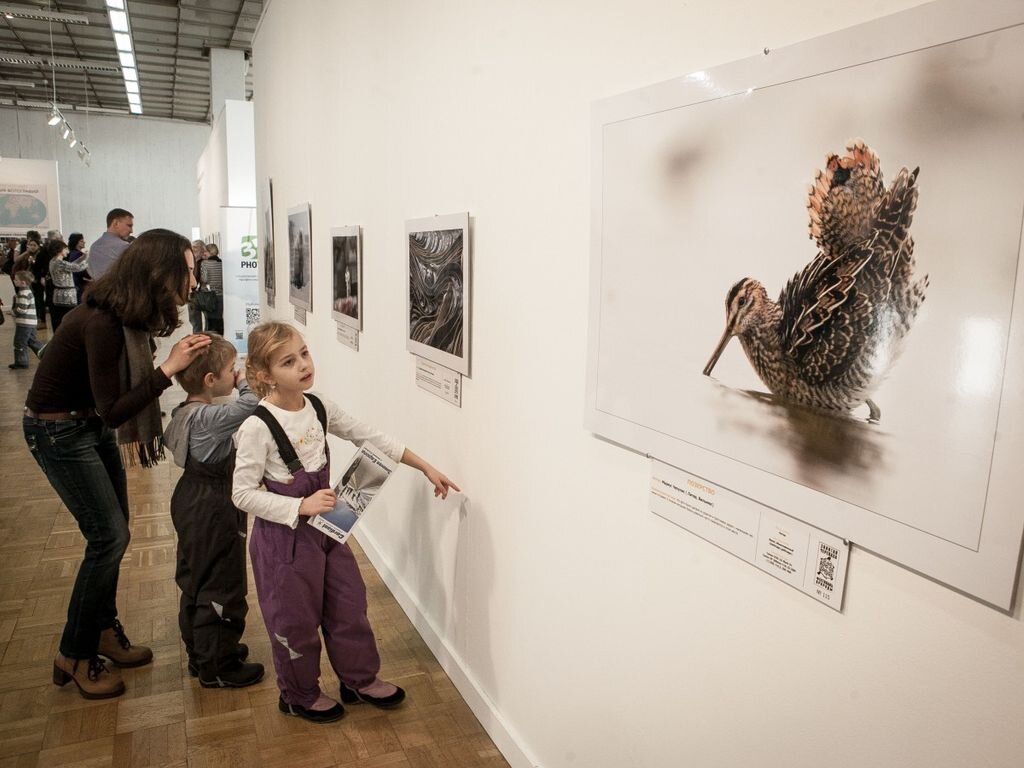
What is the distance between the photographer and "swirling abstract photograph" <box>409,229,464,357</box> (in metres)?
2.80

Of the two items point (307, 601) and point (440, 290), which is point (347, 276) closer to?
point (440, 290)

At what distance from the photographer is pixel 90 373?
262 centimetres

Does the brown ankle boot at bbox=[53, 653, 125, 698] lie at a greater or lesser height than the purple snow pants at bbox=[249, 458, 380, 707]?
lesser

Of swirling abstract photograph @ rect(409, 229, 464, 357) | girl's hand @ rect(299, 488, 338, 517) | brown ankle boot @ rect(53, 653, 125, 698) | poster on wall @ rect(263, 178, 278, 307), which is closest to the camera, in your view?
girl's hand @ rect(299, 488, 338, 517)

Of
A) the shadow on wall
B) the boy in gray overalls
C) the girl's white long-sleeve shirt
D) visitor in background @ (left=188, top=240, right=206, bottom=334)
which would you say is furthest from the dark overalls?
visitor in background @ (left=188, top=240, right=206, bottom=334)

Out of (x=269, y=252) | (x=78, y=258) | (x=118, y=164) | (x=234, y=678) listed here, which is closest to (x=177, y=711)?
(x=234, y=678)

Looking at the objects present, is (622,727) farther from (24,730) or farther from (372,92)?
(372,92)

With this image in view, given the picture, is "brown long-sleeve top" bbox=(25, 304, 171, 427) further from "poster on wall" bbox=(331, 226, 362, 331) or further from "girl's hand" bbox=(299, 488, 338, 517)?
"poster on wall" bbox=(331, 226, 362, 331)

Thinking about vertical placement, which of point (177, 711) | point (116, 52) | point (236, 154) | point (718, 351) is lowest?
point (177, 711)

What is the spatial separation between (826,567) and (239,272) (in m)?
10.6

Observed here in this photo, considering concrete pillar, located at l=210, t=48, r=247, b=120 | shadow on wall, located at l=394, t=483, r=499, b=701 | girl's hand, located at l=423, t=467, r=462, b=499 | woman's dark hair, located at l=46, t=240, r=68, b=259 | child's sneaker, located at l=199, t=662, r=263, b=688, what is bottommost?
child's sneaker, located at l=199, t=662, r=263, b=688

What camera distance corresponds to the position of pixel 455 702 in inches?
117

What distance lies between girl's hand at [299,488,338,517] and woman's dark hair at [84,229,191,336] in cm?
87

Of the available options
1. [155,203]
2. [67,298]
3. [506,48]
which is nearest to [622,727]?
[506,48]
